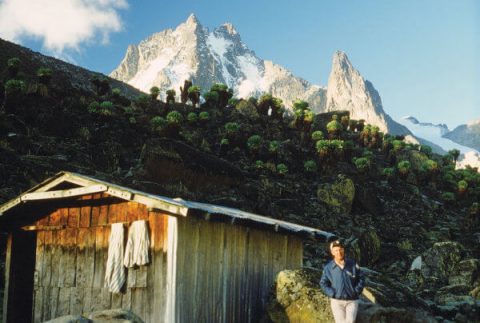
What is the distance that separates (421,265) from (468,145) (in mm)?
169762

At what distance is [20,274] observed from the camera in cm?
1351

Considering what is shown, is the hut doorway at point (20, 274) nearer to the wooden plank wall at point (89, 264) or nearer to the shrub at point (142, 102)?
the wooden plank wall at point (89, 264)

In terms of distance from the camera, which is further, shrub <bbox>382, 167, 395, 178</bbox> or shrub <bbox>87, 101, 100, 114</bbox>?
shrub <bbox>382, 167, 395, 178</bbox>

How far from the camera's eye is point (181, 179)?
2386 centimetres

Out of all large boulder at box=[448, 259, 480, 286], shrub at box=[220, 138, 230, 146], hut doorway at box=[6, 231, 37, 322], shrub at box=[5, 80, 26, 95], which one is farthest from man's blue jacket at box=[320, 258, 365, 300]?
shrub at box=[5, 80, 26, 95]

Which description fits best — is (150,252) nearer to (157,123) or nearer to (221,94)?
(157,123)

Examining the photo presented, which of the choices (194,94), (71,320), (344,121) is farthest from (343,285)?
(344,121)

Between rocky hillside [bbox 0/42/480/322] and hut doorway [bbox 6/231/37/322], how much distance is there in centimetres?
691

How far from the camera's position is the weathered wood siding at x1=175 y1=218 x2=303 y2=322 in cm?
995

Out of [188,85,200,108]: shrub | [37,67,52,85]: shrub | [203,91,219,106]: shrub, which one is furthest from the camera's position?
[203,91,219,106]: shrub

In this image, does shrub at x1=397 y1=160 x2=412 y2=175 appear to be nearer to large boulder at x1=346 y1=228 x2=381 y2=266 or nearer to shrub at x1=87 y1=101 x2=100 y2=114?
large boulder at x1=346 y1=228 x2=381 y2=266

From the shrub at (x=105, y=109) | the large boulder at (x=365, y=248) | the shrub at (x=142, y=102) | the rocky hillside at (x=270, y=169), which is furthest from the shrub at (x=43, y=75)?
the large boulder at (x=365, y=248)

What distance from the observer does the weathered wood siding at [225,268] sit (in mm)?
9953

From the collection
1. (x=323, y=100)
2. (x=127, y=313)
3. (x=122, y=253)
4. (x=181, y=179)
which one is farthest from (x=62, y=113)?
(x=323, y=100)
